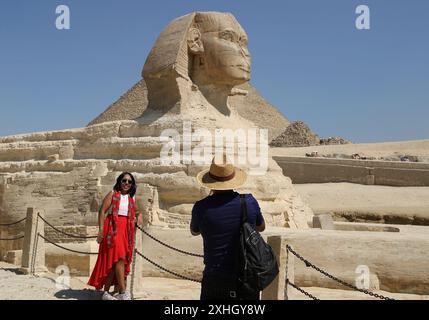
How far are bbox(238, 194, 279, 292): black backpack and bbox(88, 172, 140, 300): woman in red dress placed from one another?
224 cm

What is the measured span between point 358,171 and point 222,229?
52.1 ft

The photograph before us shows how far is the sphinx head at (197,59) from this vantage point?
29.3ft

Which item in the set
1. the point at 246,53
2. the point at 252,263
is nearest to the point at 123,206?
the point at 252,263

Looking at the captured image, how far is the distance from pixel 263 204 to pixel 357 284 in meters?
2.46

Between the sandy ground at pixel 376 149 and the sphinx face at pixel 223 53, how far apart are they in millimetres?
18435

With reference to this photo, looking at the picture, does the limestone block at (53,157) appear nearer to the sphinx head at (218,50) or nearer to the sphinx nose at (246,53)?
the sphinx head at (218,50)

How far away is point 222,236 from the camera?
10.9 ft

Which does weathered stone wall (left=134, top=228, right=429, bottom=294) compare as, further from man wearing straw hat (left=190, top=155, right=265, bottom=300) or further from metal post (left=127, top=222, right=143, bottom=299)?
man wearing straw hat (left=190, top=155, right=265, bottom=300)

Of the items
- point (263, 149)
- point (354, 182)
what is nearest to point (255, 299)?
point (263, 149)

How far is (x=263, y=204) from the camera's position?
8023 millimetres

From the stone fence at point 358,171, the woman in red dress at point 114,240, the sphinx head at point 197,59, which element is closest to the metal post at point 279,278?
the woman in red dress at point 114,240

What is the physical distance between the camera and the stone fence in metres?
17.4

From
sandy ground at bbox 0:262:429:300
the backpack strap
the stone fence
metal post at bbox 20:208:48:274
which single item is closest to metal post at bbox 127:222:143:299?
sandy ground at bbox 0:262:429:300

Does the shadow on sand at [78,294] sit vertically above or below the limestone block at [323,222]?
below
